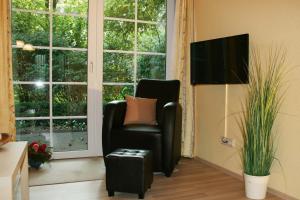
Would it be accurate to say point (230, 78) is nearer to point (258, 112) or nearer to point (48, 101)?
point (258, 112)

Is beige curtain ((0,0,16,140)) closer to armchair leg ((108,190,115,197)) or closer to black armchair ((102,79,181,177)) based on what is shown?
black armchair ((102,79,181,177))

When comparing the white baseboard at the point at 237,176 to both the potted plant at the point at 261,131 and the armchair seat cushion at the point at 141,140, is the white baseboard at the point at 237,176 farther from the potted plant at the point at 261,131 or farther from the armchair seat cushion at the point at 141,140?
the armchair seat cushion at the point at 141,140

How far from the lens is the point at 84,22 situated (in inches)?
150

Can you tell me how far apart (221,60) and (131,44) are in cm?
133

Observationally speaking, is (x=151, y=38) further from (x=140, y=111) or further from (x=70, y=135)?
(x=70, y=135)

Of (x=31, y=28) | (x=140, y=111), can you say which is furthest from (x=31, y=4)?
(x=140, y=111)

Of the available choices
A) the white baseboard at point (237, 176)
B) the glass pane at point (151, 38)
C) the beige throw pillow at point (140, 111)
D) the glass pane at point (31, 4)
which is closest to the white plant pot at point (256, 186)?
the white baseboard at point (237, 176)

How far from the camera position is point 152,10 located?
413 cm

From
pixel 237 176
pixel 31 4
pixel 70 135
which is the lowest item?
pixel 237 176

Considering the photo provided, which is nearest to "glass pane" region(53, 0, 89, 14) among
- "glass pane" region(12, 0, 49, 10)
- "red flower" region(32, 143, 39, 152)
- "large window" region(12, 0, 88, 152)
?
"large window" region(12, 0, 88, 152)

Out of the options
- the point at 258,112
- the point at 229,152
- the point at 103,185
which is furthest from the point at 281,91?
the point at 103,185

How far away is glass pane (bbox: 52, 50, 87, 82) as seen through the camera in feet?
12.2

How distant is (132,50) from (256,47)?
168cm

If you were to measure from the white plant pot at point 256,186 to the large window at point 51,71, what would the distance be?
207cm
